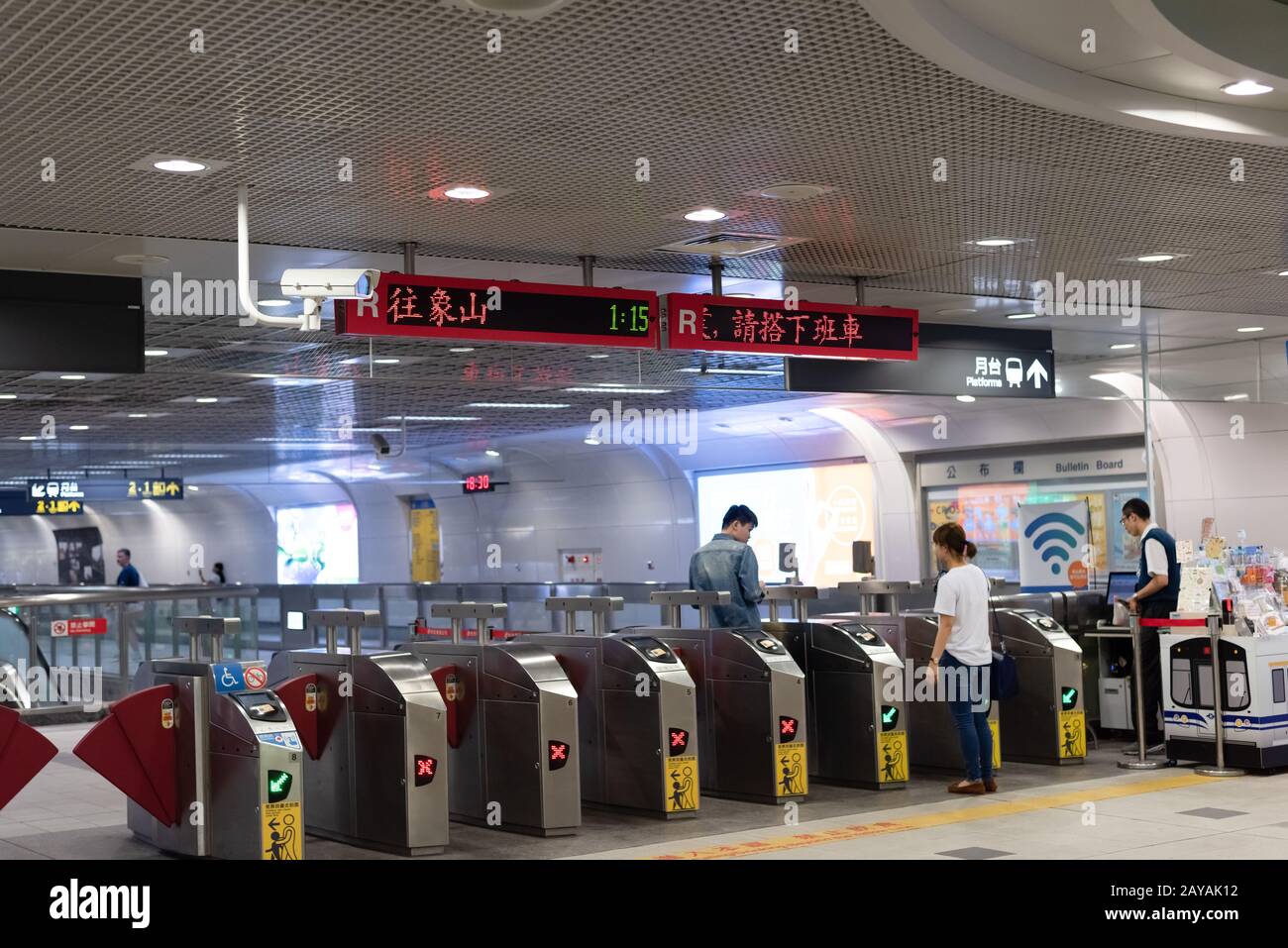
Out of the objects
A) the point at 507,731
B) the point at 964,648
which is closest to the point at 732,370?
the point at 964,648

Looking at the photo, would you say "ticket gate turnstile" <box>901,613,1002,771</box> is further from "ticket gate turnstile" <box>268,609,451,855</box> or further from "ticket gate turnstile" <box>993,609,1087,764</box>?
"ticket gate turnstile" <box>268,609,451,855</box>

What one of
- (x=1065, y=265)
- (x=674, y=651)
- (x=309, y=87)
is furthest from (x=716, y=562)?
(x=309, y=87)

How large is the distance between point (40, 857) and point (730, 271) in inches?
205

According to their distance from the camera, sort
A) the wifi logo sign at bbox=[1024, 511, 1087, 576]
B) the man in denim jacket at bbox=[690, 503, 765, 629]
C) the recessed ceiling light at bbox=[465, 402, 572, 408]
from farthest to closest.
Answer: the recessed ceiling light at bbox=[465, 402, 572, 408]
the wifi logo sign at bbox=[1024, 511, 1087, 576]
the man in denim jacket at bbox=[690, 503, 765, 629]

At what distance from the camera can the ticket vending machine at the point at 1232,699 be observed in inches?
344

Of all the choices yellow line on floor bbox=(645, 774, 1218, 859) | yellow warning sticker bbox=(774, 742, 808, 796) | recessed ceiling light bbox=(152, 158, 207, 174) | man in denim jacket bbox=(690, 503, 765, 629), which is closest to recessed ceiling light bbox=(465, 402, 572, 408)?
man in denim jacket bbox=(690, 503, 765, 629)

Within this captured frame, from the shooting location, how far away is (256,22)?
4.66 meters

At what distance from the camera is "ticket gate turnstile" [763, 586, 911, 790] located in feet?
28.8

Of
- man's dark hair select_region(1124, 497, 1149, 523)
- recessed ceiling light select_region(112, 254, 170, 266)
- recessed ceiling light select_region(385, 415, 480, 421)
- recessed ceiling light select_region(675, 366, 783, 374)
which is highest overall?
recessed ceiling light select_region(385, 415, 480, 421)

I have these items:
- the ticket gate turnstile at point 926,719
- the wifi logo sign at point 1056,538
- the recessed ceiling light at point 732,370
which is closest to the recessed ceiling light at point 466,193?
the ticket gate turnstile at point 926,719

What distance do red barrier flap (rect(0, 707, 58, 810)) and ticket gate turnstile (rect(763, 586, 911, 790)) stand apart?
4321mm

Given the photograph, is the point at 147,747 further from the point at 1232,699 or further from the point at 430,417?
the point at 430,417

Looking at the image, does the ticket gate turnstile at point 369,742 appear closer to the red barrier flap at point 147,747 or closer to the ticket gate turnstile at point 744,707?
the red barrier flap at point 147,747

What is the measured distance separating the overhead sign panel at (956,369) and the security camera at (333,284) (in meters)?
3.51
